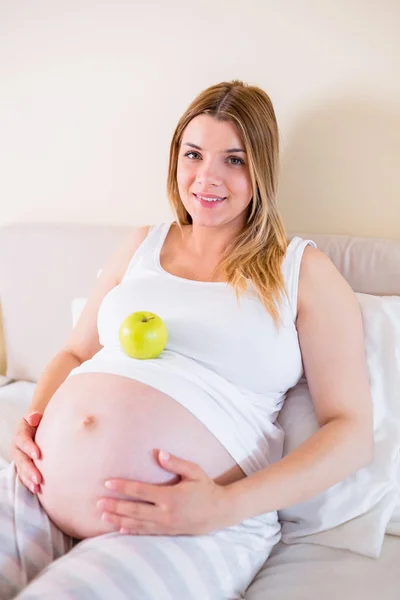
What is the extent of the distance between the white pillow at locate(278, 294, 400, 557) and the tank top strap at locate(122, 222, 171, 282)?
423mm

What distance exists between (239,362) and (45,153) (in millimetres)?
1095

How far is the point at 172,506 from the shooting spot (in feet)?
3.26

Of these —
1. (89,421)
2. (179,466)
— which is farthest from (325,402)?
(89,421)

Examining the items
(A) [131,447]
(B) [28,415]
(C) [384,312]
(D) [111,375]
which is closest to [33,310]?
(B) [28,415]

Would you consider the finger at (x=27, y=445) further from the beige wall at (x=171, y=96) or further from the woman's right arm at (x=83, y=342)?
the beige wall at (x=171, y=96)

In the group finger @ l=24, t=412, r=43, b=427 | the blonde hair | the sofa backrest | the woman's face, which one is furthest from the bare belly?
the sofa backrest

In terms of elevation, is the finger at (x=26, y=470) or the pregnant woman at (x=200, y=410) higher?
the pregnant woman at (x=200, y=410)

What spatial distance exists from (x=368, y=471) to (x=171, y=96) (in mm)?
1087

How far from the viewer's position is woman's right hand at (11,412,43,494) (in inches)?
44.6

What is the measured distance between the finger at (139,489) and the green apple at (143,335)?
248 millimetres

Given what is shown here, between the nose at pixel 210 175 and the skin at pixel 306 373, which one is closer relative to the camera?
the skin at pixel 306 373

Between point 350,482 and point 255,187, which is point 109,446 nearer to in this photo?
point 350,482

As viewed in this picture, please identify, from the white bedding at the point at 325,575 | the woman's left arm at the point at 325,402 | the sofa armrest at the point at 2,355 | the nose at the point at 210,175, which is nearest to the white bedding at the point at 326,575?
the white bedding at the point at 325,575

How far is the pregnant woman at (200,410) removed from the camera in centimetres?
100
